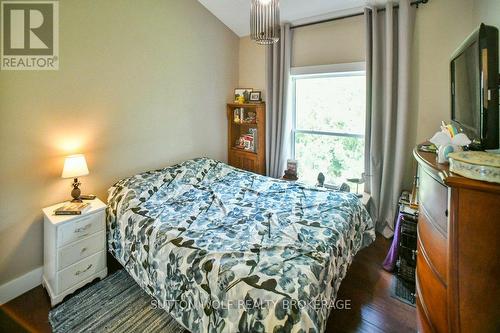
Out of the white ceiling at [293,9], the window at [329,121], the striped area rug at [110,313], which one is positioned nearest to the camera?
the striped area rug at [110,313]

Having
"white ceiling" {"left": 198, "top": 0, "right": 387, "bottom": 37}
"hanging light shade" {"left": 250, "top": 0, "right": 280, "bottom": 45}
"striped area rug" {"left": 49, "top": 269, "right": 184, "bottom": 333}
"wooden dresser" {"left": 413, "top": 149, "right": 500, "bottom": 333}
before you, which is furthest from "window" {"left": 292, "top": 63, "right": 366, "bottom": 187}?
"striped area rug" {"left": 49, "top": 269, "right": 184, "bottom": 333}

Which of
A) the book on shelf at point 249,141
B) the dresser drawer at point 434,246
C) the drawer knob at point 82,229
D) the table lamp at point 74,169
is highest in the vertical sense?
the book on shelf at point 249,141

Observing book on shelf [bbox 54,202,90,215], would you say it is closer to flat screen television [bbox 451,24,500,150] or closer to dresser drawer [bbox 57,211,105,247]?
dresser drawer [bbox 57,211,105,247]

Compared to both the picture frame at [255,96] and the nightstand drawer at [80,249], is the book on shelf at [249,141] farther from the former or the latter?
the nightstand drawer at [80,249]

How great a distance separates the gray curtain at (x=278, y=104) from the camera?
320 cm

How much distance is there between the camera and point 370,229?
2.22 meters

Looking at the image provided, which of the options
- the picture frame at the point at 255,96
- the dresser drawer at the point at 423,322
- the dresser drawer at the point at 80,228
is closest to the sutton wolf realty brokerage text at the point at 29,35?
the dresser drawer at the point at 80,228

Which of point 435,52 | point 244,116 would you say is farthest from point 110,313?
point 435,52

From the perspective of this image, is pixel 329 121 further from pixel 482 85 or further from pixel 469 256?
pixel 469 256

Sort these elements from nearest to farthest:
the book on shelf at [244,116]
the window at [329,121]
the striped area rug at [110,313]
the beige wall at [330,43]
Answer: the striped area rug at [110,313] < the beige wall at [330,43] < the window at [329,121] < the book on shelf at [244,116]

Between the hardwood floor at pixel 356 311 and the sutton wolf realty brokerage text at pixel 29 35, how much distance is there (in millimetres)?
1766

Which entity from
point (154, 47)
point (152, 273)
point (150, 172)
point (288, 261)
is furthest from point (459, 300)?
point (154, 47)

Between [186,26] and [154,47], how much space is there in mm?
597

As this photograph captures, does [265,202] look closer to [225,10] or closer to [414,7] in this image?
[414,7]
